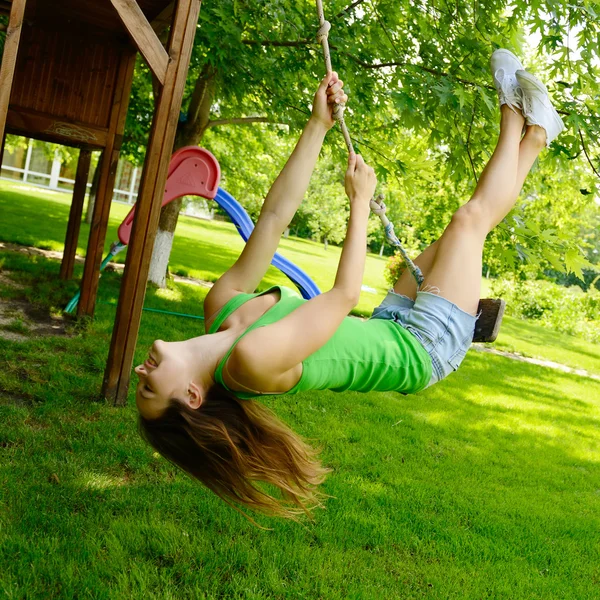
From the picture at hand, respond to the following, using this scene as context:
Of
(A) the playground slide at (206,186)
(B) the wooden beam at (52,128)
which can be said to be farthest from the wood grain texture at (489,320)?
(B) the wooden beam at (52,128)

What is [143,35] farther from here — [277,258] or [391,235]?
[277,258]

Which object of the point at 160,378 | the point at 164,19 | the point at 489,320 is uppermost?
the point at 164,19

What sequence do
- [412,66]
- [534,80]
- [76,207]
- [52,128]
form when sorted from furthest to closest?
1. [76,207]
2. [52,128]
3. [412,66]
4. [534,80]

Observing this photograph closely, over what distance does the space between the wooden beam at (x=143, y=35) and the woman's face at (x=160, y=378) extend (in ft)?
6.67

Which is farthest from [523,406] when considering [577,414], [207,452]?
[207,452]

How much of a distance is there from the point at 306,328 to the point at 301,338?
0.04m

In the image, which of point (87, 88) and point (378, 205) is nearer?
point (378, 205)

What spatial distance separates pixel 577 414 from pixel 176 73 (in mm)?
4995

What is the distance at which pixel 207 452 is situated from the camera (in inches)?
94.6

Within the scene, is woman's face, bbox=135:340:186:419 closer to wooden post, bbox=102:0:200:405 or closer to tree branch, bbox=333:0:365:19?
wooden post, bbox=102:0:200:405

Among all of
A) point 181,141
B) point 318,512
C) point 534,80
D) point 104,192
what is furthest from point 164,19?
point 318,512

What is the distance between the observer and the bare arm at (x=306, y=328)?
215 cm

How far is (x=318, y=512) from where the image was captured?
11.1 ft

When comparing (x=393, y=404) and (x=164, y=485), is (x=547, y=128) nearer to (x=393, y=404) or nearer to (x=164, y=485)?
(x=164, y=485)
